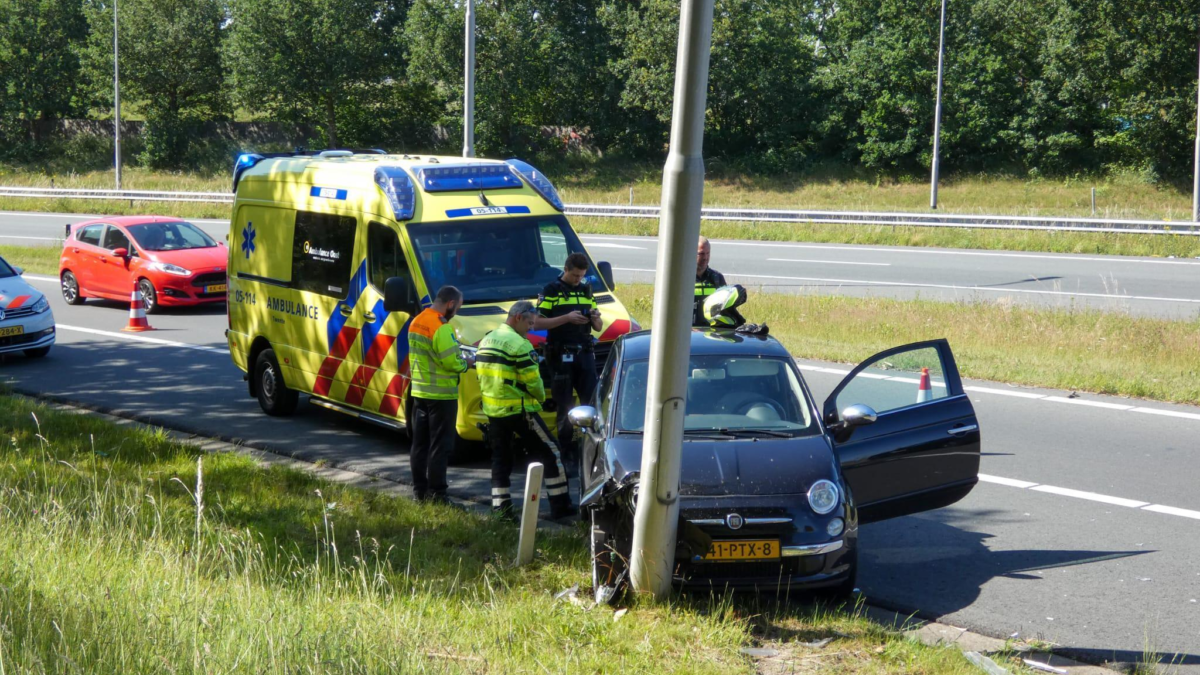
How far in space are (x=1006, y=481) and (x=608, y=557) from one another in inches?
168

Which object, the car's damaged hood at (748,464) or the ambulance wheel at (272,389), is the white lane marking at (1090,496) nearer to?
the car's damaged hood at (748,464)

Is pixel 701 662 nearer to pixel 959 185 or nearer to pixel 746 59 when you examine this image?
pixel 959 185

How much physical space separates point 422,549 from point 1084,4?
47228 mm

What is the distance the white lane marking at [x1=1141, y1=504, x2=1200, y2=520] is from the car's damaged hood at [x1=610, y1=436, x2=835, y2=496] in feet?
10.2

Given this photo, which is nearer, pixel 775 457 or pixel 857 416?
pixel 775 457

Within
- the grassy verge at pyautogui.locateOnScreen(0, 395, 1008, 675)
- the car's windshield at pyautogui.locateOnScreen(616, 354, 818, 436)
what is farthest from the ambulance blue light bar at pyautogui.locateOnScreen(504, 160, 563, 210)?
the grassy verge at pyautogui.locateOnScreen(0, 395, 1008, 675)

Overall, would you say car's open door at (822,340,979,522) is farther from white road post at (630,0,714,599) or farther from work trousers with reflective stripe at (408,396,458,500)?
work trousers with reflective stripe at (408,396,458,500)

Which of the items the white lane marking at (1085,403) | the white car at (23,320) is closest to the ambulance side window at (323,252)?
the white car at (23,320)

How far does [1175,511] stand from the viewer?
8.20 meters

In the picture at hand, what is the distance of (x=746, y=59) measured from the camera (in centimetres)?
5303

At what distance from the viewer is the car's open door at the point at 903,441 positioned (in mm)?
7031

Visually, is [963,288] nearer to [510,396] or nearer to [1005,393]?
[1005,393]

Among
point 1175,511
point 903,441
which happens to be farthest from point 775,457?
point 1175,511

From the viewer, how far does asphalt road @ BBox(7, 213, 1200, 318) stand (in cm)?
1970
